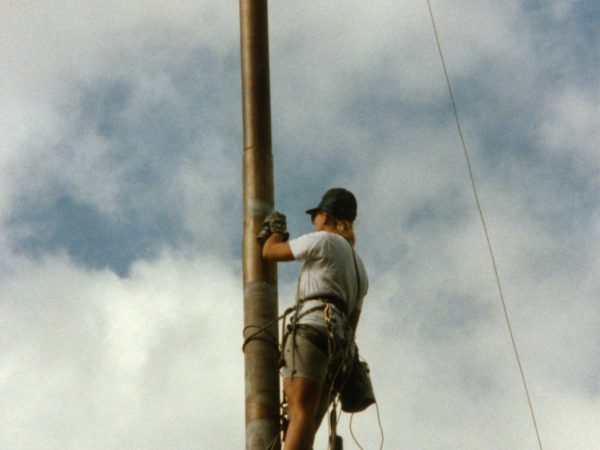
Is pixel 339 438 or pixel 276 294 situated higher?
pixel 276 294

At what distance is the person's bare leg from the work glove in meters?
0.86

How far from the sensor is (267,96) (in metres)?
5.70

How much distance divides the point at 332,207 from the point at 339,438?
55.7 inches

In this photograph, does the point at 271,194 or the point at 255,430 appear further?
the point at 271,194

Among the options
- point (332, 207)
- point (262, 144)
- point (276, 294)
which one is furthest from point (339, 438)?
point (262, 144)

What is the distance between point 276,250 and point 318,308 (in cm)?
40

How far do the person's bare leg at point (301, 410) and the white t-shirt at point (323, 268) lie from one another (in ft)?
1.43

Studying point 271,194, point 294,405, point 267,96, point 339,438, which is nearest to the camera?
point 294,405

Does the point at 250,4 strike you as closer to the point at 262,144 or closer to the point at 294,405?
the point at 262,144

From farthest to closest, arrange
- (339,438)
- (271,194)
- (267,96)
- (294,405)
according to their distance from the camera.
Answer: (267,96) → (271,194) → (339,438) → (294,405)

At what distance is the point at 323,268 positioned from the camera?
5.02 metres

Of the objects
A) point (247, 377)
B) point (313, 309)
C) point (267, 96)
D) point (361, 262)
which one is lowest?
point (247, 377)

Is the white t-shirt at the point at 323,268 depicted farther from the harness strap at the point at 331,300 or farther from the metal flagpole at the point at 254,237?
the metal flagpole at the point at 254,237

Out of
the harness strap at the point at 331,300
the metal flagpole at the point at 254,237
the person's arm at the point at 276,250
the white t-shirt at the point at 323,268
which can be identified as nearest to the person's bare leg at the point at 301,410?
the metal flagpole at the point at 254,237
